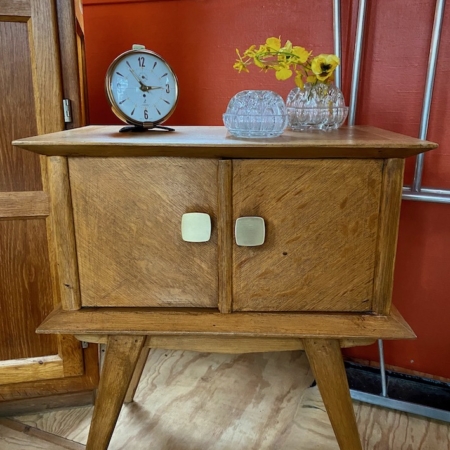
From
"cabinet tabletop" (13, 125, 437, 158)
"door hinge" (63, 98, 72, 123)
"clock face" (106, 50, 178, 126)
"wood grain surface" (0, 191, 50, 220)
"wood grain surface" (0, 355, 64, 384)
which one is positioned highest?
"clock face" (106, 50, 178, 126)

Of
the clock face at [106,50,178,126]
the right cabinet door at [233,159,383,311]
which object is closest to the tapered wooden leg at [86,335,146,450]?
the right cabinet door at [233,159,383,311]

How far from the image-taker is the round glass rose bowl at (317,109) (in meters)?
1.00

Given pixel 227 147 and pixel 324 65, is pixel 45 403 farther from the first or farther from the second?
pixel 324 65

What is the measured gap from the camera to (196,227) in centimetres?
76

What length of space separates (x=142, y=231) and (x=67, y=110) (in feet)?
1.65

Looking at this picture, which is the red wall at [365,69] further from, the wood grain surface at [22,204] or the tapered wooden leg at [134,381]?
the tapered wooden leg at [134,381]

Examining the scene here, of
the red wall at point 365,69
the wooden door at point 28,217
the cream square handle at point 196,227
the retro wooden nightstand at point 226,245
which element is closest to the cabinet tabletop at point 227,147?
the retro wooden nightstand at point 226,245

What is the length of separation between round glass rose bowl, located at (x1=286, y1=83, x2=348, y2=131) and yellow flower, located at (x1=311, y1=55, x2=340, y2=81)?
0.04 metres

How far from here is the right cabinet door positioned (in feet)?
2.41

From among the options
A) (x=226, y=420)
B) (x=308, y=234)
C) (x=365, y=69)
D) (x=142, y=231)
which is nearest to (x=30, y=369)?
(x=226, y=420)

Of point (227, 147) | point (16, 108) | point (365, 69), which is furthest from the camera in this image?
point (365, 69)

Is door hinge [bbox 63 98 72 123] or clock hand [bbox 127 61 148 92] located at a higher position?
clock hand [bbox 127 61 148 92]

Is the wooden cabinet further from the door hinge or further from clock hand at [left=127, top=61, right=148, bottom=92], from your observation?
the door hinge

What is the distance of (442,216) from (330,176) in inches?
25.5
